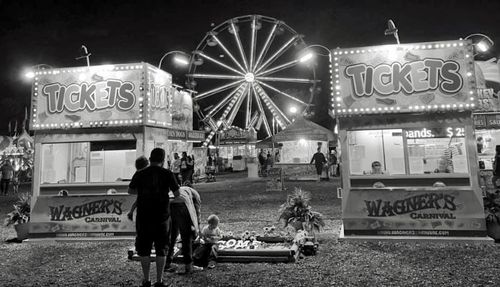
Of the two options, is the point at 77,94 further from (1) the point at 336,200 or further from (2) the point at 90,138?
(1) the point at 336,200

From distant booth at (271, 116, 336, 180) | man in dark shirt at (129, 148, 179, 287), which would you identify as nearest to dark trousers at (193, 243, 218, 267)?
A: man in dark shirt at (129, 148, 179, 287)

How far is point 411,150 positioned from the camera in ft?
29.4

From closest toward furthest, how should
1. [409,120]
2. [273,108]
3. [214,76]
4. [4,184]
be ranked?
[409,120]
[4,184]
[273,108]
[214,76]

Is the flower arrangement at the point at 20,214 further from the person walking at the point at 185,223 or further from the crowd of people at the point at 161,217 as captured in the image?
the person walking at the point at 185,223

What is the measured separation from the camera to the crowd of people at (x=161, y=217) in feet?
14.7

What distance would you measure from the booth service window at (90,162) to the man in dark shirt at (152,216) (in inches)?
155

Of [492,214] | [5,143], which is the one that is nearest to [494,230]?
[492,214]

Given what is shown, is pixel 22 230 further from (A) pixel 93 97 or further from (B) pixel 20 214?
(A) pixel 93 97

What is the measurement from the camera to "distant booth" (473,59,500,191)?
1267cm

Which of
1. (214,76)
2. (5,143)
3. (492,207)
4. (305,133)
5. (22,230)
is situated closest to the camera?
(492,207)

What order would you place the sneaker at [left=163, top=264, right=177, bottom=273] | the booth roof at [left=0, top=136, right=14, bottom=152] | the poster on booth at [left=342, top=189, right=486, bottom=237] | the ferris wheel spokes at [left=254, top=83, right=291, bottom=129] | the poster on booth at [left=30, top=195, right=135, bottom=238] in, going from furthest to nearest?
the booth roof at [left=0, top=136, right=14, bottom=152], the ferris wheel spokes at [left=254, top=83, right=291, bottom=129], the poster on booth at [left=30, top=195, right=135, bottom=238], the poster on booth at [left=342, top=189, right=486, bottom=237], the sneaker at [left=163, top=264, right=177, bottom=273]

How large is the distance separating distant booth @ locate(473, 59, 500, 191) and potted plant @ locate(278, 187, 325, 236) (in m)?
9.29

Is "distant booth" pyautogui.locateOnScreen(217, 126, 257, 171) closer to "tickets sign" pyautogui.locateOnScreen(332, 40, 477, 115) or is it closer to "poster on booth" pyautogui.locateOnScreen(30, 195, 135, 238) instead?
"poster on booth" pyautogui.locateOnScreen(30, 195, 135, 238)

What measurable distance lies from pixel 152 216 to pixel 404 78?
5.64m
